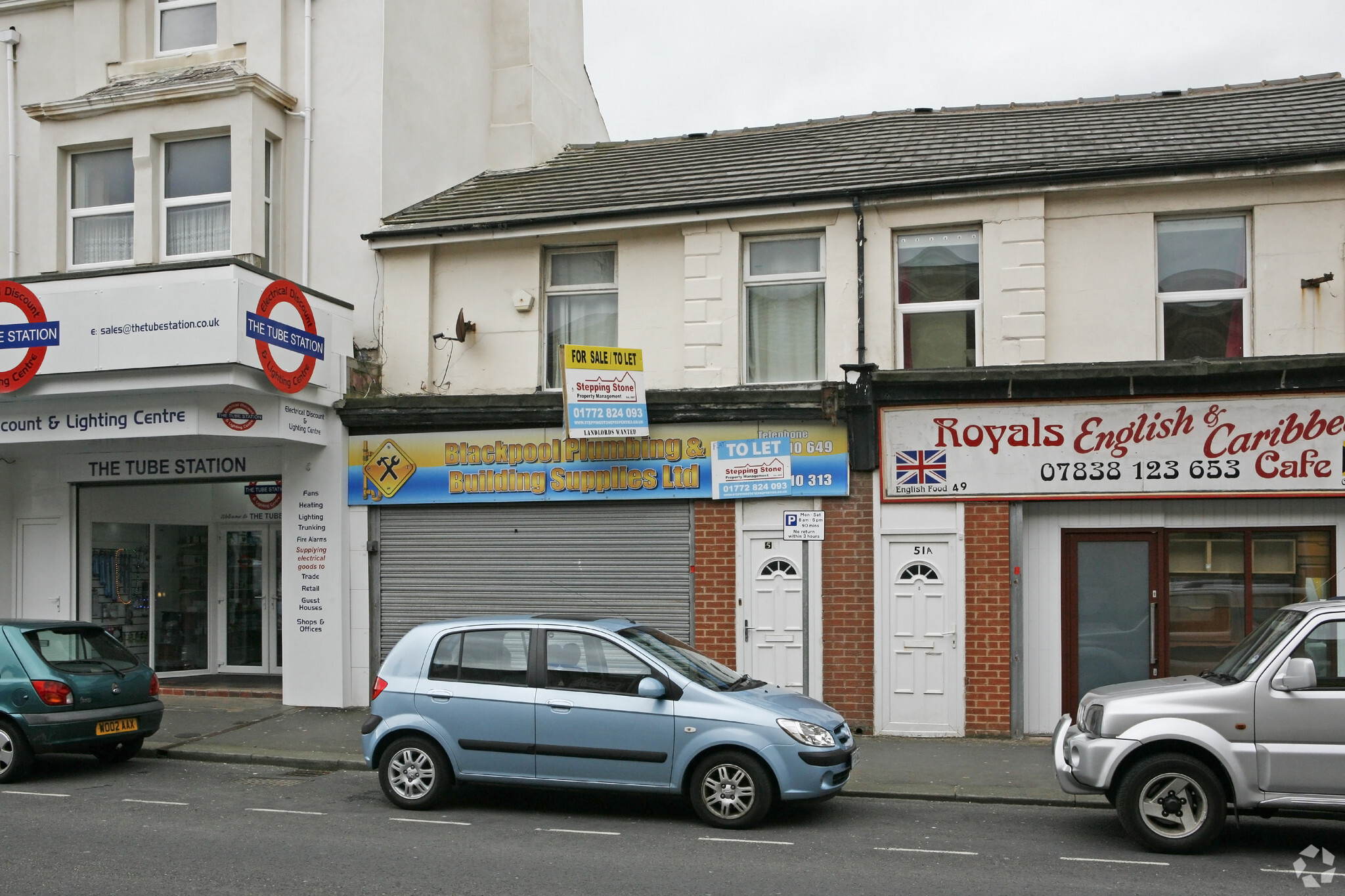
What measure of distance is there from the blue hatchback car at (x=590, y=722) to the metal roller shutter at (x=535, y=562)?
3.99m

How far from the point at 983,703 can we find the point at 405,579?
6.99 meters

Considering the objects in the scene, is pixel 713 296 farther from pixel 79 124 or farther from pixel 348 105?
pixel 79 124

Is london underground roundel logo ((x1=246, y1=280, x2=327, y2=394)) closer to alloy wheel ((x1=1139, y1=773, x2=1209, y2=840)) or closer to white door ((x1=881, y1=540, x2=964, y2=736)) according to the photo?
white door ((x1=881, y1=540, x2=964, y2=736))

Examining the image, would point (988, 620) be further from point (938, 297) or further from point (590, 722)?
point (590, 722)

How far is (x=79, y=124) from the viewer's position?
50.4 ft

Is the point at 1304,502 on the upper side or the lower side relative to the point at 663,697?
upper

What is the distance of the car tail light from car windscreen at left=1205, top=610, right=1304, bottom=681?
9.38 m

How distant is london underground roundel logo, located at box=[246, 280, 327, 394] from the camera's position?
12797 mm

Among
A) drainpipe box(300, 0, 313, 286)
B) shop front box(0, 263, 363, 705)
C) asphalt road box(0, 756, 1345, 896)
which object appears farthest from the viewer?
drainpipe box(300, 0, 313, 286)

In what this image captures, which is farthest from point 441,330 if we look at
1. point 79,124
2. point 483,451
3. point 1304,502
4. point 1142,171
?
point 1304,502

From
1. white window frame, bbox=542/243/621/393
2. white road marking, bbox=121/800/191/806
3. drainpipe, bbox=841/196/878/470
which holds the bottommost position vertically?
white road marking, bbox=121/800/191/806

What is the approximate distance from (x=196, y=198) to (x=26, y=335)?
2.89 metres

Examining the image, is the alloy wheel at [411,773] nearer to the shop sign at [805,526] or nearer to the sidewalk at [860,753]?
the sidewalk at [860,753]

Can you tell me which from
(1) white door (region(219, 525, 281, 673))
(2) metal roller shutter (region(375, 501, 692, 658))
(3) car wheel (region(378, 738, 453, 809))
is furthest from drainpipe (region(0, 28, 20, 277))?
(3) car wheel (region(378, 738, 453, 809))
